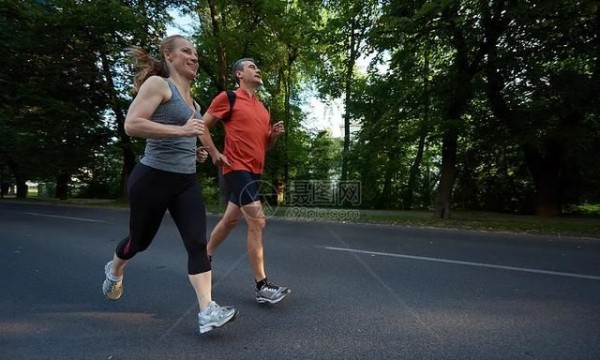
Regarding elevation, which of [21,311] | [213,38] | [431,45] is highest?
[213,38]

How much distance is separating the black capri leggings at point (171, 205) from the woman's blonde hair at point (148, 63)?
599 mm

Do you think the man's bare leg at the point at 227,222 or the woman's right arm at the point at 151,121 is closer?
the woman's right arm at the point at 151,121

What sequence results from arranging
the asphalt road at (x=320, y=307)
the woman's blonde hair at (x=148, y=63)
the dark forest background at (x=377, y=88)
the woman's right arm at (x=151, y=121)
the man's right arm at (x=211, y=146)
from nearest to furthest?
the woman's right arm at (x=151, y=121) → the asphalt road at (x=320, y=307) → the woman's blonde hair at (x=148, y=63) → the man's right arm at (x=211, y=146) → the dark forest background at (x=377, y=88)

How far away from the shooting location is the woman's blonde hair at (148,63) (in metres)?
2.74

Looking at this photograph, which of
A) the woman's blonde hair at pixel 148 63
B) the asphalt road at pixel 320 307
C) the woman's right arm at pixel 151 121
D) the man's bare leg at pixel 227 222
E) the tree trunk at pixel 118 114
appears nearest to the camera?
the woman's right arm at pixel 151 121

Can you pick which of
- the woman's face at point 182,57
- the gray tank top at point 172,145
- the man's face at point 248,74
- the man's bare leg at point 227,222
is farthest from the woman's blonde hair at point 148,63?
the man's bare leg at point 227,222

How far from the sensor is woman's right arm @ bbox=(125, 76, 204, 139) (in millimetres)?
2432

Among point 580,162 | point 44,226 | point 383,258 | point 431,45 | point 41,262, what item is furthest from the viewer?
point 580,162

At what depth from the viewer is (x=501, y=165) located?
16859 millimetres

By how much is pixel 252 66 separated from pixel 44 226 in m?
8.67

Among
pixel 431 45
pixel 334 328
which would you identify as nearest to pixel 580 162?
pixel 431 45

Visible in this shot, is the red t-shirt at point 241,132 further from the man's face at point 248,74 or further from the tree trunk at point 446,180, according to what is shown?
the tree trunk at point 446,180

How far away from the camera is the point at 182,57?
274 centimetres

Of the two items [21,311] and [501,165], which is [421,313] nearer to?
Answer: [21,311]
